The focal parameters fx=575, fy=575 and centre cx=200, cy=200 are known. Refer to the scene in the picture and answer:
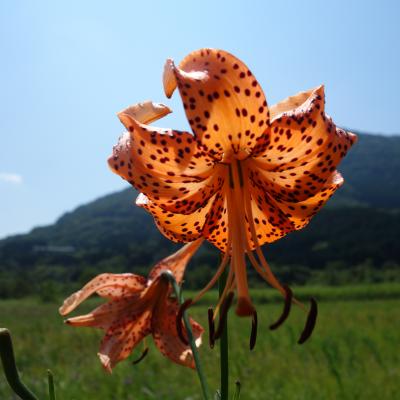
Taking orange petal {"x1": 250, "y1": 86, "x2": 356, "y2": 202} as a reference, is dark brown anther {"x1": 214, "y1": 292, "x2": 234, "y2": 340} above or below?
below

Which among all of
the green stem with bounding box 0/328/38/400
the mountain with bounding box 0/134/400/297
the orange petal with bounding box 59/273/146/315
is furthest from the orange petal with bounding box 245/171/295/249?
the mountain with bounding box 0/134/400/297

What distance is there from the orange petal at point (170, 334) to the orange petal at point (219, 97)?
0.32 m

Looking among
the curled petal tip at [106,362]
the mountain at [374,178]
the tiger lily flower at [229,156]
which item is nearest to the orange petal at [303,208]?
the tiger lily flower at [229,156]

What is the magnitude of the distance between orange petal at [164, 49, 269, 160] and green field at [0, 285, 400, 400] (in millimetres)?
3276

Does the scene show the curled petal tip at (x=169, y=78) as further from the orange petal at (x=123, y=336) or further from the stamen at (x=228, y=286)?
the orange petal at (x=123, y=336)

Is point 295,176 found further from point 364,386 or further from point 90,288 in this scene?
point 364,386

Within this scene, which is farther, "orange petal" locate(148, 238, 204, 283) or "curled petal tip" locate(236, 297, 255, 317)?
"orange petal" locate(148, 238, 204, 283)

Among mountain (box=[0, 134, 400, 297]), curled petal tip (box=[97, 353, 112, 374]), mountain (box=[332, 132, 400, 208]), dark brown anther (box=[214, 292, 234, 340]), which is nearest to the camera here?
dark brown anther (box=[214, 292, 234, 340])

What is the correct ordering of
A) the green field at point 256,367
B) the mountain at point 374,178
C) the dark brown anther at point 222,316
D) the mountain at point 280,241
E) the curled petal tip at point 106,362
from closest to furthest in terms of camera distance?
1. the dark brown anther at point 222,316
2. the curled petal tip at point 106,362
3. the green field at point 256,367
4. the mountain at point 280,241
5. the mountain at point 374,178

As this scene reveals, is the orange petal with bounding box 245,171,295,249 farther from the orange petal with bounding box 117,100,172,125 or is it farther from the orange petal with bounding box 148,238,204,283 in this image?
the orange petal with bounding box 117,100,172,125

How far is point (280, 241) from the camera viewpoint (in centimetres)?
3941

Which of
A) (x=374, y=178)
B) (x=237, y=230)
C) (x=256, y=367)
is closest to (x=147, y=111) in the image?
(x=237, y=230)

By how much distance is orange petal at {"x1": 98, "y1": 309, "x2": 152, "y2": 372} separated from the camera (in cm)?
89

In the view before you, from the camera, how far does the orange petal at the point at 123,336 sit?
0.89m
